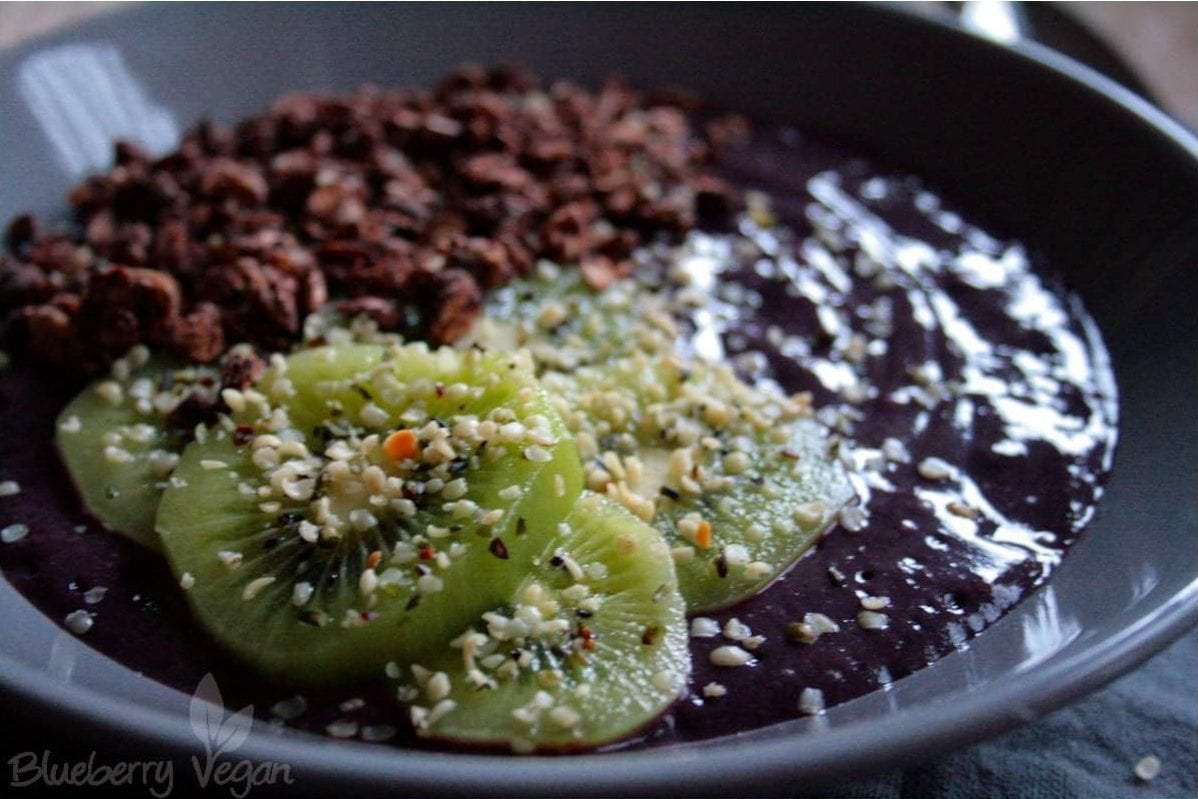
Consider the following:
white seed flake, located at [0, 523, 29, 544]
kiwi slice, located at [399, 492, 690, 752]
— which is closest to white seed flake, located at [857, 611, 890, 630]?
kiwi slice, located at [399, 492, 690, 752]

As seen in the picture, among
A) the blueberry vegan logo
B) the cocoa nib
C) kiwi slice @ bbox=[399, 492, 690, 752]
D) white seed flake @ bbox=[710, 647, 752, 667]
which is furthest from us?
the cocoa nib

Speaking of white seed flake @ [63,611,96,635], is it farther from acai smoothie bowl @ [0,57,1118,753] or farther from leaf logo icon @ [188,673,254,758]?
leaf logo icon @ [188,673,254,758]

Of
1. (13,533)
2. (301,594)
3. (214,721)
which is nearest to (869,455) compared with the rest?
(301,594)

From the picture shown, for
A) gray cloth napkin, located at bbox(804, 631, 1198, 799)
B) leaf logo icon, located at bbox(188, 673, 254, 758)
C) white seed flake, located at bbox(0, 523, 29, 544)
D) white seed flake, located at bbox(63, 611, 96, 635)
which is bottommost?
white seed flake, located at bbox(0, 523, 29, 544)

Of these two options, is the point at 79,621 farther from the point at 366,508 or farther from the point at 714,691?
the point at 714,691

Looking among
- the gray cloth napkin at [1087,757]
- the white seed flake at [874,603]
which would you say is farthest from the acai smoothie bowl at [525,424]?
the gray cloth napkin at [1087,757]

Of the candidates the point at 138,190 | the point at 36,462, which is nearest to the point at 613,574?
the point at 36,462

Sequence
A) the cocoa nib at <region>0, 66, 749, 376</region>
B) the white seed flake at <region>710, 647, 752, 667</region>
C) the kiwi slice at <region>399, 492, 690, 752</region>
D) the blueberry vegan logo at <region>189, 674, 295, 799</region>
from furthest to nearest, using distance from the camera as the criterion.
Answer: the cocoa nib at <region>0, 66, 749, 376</region> → the white seed flake at <region>710, 647, 752, 667</region> → the kiwi slice at <region>399, 492, 690, 752</region> → the blueberry vegan logo at <region>189, 674, 295, 799</region>
